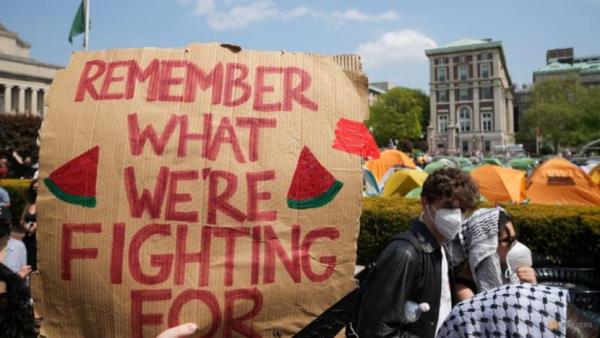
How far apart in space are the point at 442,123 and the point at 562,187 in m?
77.5

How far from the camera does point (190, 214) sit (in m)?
1.83

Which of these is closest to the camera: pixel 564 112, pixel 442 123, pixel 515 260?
pixel 515 260

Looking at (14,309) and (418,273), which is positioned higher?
(418,273)

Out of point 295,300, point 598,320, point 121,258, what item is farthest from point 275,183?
point 598,320

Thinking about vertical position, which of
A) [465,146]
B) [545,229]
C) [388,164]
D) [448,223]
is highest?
[465,146]

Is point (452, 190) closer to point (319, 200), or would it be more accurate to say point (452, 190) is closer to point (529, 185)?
point (319, 200)

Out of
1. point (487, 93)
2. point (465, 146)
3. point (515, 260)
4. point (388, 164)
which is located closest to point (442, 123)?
point (465, 146)

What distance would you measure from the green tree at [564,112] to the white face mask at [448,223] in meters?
66.3

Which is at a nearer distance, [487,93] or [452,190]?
[452,190]

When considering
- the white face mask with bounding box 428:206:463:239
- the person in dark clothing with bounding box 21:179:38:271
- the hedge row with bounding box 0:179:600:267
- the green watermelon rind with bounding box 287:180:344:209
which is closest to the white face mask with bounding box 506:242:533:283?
the white face mask with bounding box 428:206:463:239

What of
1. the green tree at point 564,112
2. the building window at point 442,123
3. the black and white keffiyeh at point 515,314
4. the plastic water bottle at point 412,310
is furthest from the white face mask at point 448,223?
the building window at point 442,123

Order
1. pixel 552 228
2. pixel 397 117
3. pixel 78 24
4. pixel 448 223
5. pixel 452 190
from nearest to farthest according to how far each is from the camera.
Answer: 1. pixel 448 223
2. pixel 452 190
3. pixel 552 228
4. pixel 78 24
5. pixel 397 117

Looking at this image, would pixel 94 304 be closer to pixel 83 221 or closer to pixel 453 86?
pixel 83 221

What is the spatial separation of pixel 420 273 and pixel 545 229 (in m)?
5.14
